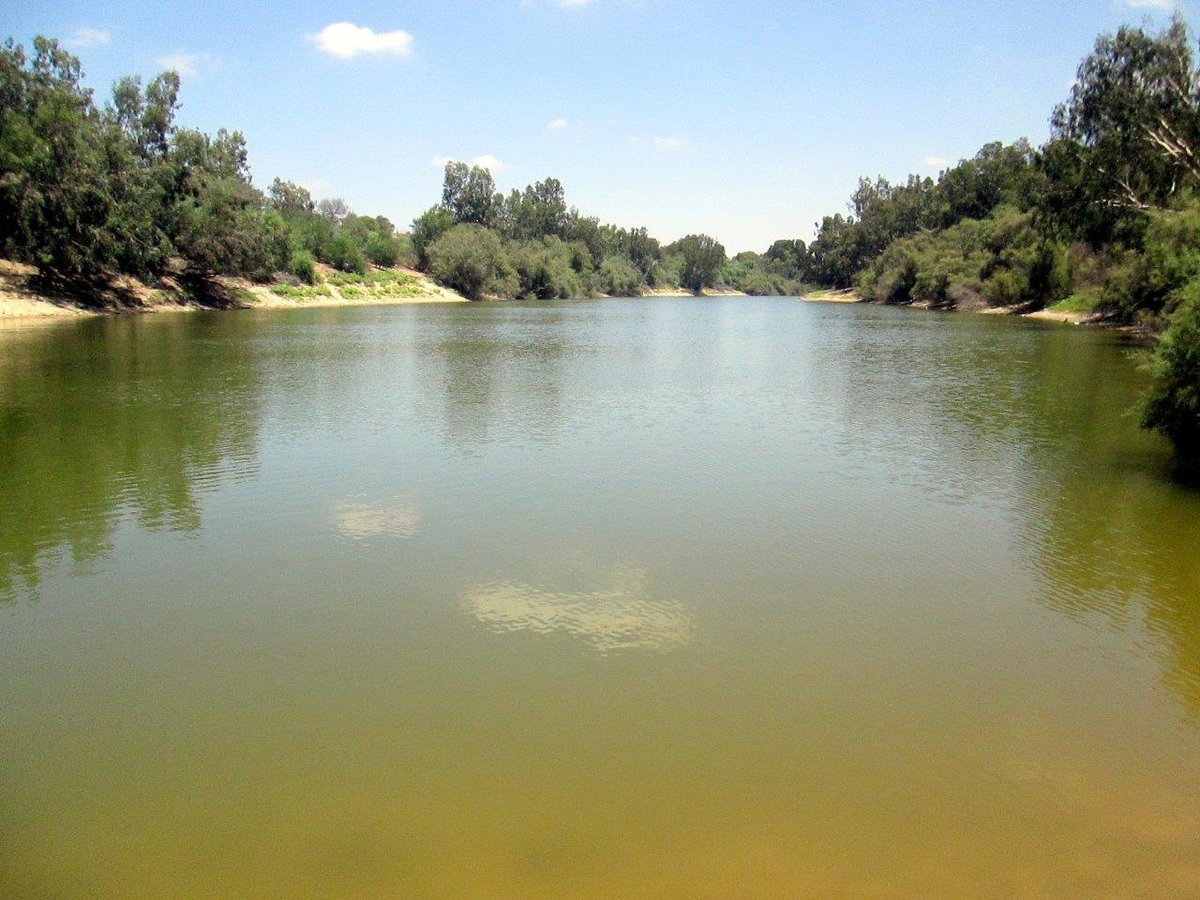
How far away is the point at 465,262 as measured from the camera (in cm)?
10406

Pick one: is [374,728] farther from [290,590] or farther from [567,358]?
[567,358]

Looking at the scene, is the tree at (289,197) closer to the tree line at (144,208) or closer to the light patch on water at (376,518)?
the tree line at (144,208)

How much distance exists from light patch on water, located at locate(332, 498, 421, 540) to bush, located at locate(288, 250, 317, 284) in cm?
7347

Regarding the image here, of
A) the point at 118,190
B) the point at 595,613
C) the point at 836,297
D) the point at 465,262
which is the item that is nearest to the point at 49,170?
the point at 118,190

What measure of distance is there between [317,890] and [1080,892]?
14.5 feet

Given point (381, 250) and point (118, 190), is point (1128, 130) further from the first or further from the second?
point (381, 250)

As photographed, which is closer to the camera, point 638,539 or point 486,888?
point 486,888

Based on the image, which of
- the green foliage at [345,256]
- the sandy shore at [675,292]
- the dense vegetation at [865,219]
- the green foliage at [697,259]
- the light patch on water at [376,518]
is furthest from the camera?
the green foliage at [697,259]


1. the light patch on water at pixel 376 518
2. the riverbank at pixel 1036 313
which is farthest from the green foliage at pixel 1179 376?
the riverbank at pixel 1036 313

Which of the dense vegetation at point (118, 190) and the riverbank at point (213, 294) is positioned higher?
the dense vegetation at point (118, 190)

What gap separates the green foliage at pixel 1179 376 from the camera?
1341 cm

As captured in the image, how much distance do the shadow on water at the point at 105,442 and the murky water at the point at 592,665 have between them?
0.12m

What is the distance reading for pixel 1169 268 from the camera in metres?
16.8

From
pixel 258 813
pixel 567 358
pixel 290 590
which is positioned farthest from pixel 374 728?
pixel 567 358
